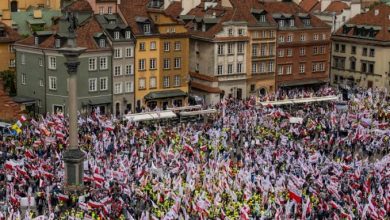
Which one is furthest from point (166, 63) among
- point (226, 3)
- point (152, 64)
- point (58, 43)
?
point (58, 43)

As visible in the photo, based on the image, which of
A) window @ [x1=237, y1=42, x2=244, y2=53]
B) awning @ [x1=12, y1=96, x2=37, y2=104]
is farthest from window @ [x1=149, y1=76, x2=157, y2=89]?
awning @ [x1=12, y1=96, x2=37, y2=104]

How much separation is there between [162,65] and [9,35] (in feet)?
62.4

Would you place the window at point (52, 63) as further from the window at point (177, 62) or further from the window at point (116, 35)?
the window at point (177, 62)

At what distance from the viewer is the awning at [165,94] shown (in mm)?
89500

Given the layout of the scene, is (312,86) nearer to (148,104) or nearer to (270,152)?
Answer: (148,104)

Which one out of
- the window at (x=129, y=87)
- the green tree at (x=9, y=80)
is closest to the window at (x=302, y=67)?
the window at (x=129, y=87)

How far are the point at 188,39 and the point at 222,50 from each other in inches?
175

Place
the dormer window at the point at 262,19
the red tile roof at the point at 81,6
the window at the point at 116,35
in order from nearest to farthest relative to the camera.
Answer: the window at the point at 116,35 → the red tile roof at the point at 81,6 → the dormer window at the point at 262,19

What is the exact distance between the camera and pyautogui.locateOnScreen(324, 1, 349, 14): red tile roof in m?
112

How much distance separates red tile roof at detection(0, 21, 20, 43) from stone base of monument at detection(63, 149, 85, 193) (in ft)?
137

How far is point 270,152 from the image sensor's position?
200ft

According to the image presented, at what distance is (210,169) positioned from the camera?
5416 cm

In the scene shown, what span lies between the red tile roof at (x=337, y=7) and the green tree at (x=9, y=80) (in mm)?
48260

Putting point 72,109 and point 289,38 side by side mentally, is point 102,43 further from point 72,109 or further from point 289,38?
point 72,109
